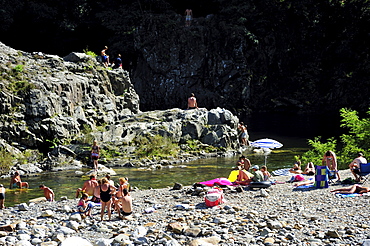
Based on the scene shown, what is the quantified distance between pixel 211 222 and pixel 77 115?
2268 cm

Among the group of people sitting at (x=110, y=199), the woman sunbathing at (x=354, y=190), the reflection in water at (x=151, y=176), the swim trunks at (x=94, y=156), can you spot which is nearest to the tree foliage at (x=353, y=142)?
the reflection in water at (x=151, y=176)

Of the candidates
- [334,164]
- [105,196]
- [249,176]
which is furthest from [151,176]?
[105,196]

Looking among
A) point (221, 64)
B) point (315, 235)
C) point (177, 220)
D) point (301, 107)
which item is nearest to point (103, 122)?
point (177, 220)

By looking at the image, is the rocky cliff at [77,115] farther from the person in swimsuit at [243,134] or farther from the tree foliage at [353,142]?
the tree foliage at [353,142]

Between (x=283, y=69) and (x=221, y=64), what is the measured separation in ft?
32.6

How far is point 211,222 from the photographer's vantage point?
49.2ft

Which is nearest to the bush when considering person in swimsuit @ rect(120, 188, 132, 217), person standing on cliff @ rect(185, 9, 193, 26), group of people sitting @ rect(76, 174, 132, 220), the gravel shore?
the gravel shore

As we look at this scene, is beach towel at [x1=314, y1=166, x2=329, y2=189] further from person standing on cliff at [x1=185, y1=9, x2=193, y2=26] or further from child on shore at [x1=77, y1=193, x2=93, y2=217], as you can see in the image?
person standing on cliff at [x1=185, y1=9, x2=193, y2=26]

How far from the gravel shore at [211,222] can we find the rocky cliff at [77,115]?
1305cm

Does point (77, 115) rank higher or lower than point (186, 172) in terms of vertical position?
higher

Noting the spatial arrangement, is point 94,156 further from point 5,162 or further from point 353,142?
point 353,142

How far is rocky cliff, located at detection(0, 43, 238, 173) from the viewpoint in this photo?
32375 mm

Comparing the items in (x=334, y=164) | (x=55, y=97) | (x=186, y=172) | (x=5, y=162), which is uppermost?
(x=55, y=97)

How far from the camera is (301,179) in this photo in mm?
23281
